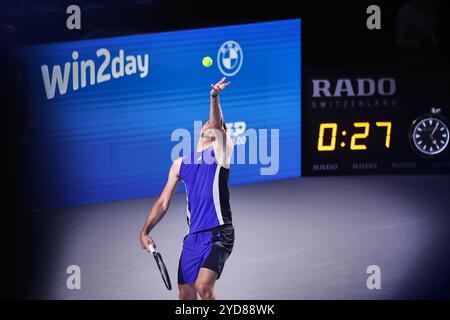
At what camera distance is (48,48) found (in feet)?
35.2

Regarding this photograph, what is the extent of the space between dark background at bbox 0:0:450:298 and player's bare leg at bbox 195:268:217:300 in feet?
5.46

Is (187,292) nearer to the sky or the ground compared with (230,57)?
nearer to the ground

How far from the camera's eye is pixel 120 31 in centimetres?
1110

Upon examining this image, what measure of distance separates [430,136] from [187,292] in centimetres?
557

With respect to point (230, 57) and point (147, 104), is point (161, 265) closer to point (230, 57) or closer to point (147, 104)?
point (147, 104)

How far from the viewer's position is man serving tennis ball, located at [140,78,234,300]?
7.12 metres

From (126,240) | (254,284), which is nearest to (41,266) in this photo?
(126,240)

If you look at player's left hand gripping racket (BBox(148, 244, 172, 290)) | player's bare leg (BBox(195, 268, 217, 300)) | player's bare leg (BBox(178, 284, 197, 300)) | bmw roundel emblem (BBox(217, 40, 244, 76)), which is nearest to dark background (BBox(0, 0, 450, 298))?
bmw roundel emblem (BBox(217, 40, 244, 76))

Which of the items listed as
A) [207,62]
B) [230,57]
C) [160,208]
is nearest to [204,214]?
[160,208]

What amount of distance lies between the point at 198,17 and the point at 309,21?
1.47 meters

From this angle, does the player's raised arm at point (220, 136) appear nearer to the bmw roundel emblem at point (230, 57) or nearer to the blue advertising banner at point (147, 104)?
the blue advertising banner at point (147, 104)

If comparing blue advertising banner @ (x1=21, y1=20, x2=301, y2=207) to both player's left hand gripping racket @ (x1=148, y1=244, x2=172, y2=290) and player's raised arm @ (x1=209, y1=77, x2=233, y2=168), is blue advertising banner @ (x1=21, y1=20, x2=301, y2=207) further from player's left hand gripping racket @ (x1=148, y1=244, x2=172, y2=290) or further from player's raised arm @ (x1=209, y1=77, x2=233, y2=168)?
player's raised arm @ (x1=209, y1=77, x2=233, y2=168)

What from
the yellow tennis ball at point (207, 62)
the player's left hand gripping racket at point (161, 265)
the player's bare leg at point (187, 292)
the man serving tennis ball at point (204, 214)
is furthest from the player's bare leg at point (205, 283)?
the yellow tennis ball at point (207, 62)
